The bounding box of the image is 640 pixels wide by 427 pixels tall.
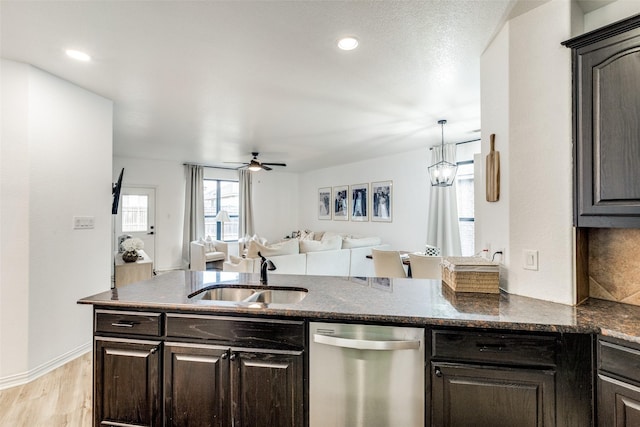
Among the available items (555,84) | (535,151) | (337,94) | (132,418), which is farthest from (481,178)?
(132,418)

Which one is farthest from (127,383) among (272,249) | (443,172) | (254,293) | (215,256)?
(215,256)

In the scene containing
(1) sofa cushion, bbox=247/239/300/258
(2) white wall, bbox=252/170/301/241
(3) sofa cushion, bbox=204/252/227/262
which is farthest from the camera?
(2) white wall, bbox=252/170/301/241

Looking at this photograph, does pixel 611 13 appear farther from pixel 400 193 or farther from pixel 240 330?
pixel 400 193

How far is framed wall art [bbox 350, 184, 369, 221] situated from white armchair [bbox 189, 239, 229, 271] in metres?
3.08

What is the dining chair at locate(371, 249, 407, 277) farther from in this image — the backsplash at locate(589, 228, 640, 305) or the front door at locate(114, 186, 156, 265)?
the front door at locate(114, 186, 156, 265)

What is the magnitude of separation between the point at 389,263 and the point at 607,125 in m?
2.86

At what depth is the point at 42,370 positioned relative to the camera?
266 centimetres

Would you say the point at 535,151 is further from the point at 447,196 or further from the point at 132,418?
the point at 447,196

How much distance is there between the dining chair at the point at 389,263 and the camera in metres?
4.05

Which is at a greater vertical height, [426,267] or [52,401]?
[426,267]

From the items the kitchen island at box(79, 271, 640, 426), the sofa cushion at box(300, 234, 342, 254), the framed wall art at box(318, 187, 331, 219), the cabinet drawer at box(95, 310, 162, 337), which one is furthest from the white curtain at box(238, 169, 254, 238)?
the cabinet drawer at box(95, 310, 162, 337)

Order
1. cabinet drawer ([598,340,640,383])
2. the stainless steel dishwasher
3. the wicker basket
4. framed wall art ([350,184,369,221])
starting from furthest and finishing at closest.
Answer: framed wall art ([350,184,369,221]) → the wicker basket → the stainless steel dishwasher → cabinet drawer ([598,340,640,383])

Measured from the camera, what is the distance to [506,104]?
190 centimetres

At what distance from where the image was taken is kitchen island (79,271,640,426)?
134 cm
